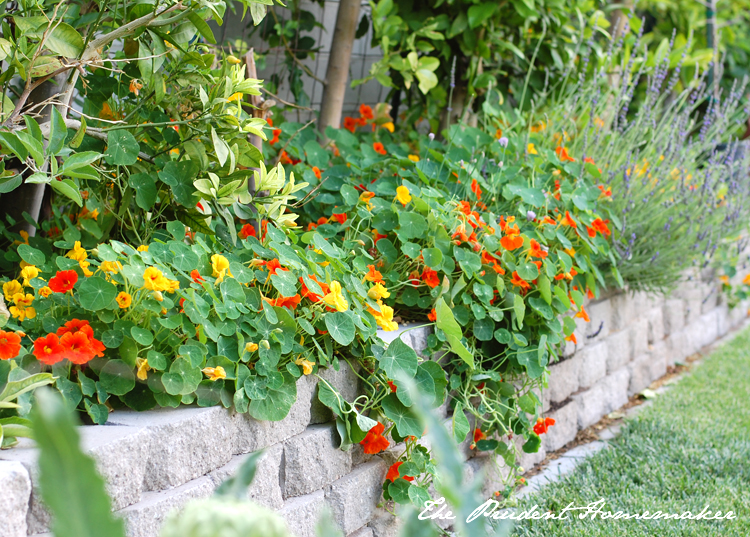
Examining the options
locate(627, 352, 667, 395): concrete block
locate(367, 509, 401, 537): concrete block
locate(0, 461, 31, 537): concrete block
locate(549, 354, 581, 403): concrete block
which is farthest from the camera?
locate(627, 352, 667, 395): concrete block

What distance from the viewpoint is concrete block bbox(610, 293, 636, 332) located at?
272 centimetres

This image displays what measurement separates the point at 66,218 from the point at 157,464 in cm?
68

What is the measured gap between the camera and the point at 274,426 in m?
1.31

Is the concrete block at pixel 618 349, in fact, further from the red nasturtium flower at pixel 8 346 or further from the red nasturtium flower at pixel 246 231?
the red nasturtium flower at pixel 8 346

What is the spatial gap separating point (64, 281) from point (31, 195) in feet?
1.62

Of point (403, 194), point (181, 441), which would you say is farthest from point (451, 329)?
point (181, 441)

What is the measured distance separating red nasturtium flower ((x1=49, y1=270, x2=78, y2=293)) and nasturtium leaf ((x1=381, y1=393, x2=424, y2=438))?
0.69 m

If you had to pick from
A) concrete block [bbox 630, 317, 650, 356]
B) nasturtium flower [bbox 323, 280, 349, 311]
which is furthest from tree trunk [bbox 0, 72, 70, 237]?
concrete block [bbox 630, 317, 650, 356]

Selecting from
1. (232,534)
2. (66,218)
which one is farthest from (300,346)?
(232,534)

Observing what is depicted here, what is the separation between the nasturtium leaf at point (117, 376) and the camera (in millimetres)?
1129

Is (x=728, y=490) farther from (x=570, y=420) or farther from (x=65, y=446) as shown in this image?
(x=65, y=446)

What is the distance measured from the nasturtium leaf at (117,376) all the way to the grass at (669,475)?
1067 mm

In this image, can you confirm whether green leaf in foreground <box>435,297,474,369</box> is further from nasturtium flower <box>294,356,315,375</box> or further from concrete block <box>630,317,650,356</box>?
concrete block <box>630,317,650,356</box>

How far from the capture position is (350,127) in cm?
261
